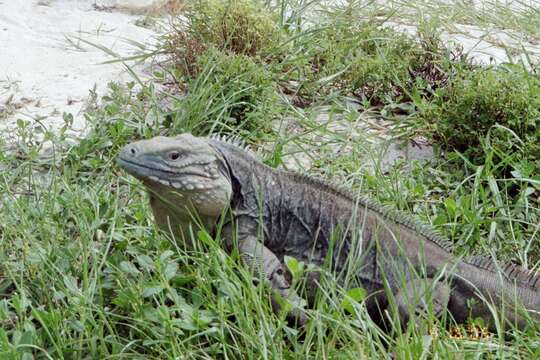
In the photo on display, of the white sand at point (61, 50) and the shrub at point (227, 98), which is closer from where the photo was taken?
the shrub at point (227, 98)

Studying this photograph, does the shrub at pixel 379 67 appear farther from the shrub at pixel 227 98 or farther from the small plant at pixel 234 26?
the shrub at pixel 227 98

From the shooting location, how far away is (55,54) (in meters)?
6.88

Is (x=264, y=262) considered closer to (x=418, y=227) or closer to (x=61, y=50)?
(x=418, y=227)

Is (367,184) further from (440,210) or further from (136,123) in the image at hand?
(136,123)

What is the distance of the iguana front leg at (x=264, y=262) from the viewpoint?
378cm

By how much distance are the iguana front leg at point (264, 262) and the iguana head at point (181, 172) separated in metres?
0.14

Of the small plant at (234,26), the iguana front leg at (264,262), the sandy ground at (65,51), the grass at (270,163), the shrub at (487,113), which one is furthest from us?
the small plant at (234,26)

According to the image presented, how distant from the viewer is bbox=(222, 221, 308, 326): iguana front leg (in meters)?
3.78

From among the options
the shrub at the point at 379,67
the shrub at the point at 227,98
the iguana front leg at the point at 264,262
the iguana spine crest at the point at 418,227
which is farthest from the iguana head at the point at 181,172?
the shrub at the point at 379,67

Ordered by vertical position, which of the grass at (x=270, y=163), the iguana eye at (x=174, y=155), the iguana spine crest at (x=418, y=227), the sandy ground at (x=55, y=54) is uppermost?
the iguana eye at (x=174, y=155)

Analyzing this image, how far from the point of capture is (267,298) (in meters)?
3.70

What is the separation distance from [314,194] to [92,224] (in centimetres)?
106

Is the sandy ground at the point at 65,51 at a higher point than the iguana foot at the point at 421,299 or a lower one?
lower

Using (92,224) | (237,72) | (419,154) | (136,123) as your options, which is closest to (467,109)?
(419,154)
